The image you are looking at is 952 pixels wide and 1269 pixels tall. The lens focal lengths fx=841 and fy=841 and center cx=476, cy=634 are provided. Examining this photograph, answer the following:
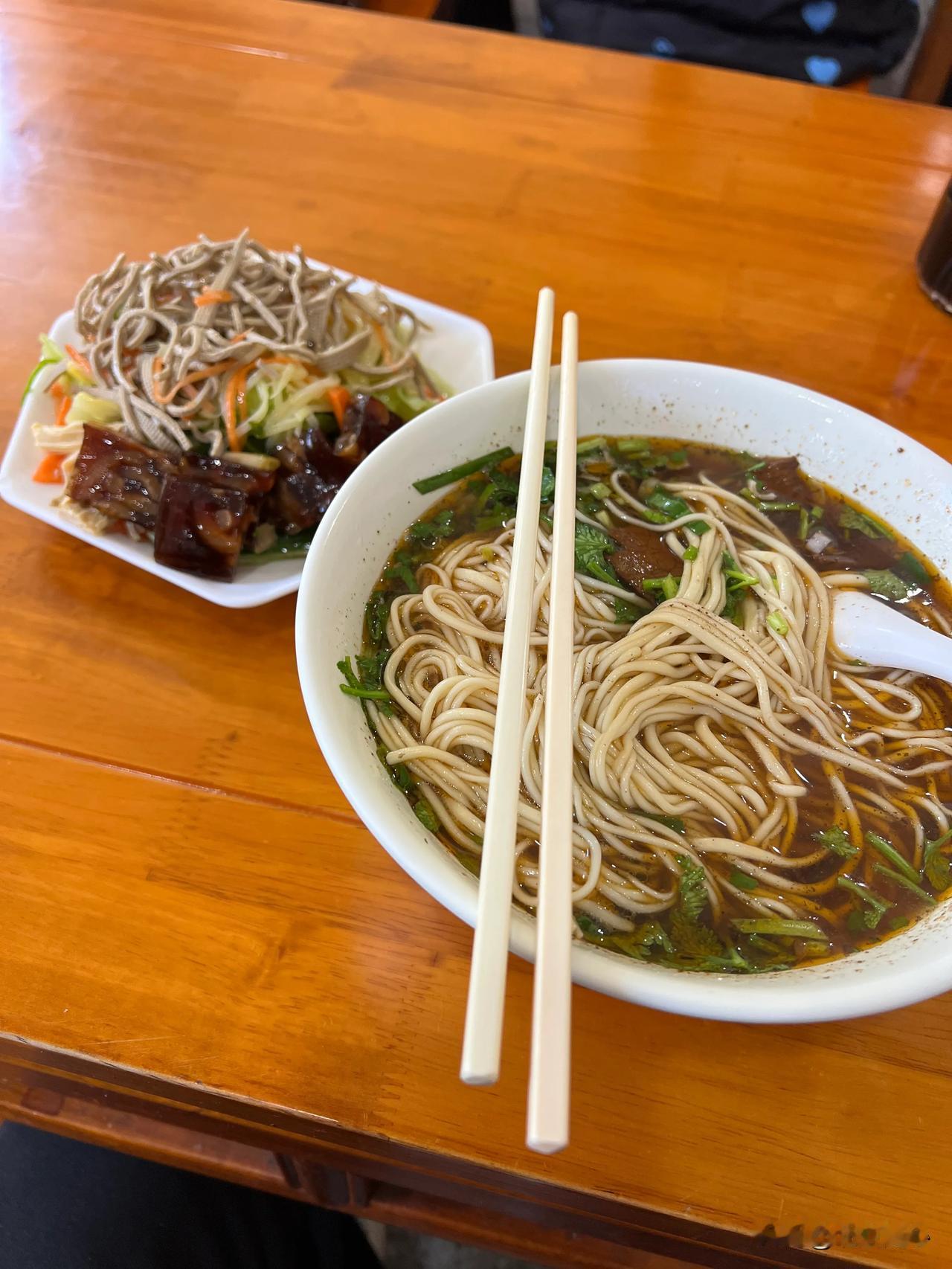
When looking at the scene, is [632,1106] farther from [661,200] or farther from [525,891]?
[661,200]

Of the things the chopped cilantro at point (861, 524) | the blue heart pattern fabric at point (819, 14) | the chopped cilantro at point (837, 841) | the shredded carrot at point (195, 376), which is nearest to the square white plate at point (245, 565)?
the shredded carrot at point (195, 376)

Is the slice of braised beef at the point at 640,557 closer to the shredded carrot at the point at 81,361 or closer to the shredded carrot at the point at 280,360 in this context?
the shredded carrot at the point at 280,360

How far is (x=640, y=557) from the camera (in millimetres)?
1163

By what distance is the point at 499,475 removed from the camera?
3.92 feet

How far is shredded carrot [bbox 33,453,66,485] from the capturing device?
1386mm

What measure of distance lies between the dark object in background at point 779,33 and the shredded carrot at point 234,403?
2234 millimetres

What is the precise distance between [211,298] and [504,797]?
119cm

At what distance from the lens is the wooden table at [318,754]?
34.6 inches

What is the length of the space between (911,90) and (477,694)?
9.48ft

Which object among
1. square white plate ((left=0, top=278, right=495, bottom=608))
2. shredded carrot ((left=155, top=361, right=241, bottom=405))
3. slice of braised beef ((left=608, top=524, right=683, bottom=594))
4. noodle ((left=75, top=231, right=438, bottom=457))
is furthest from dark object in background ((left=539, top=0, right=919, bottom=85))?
slice of braised beef ((left=608, top=524, right=683, bottom=594))

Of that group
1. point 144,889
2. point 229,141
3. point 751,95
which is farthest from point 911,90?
point 144,889

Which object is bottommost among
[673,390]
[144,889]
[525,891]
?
[144,889]

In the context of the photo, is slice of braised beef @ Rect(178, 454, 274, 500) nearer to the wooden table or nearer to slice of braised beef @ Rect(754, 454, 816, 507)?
the wooden table

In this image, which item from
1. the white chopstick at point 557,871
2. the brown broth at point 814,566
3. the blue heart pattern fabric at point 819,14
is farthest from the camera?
the blue heart pattern fabric at point 819,14
